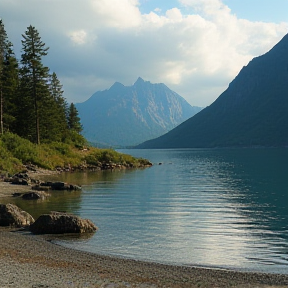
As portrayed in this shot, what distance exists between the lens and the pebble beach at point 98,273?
488 inches

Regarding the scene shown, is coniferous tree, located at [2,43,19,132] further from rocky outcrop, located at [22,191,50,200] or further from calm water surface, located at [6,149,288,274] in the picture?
rocky outcrop, located at [22,191,50,200]

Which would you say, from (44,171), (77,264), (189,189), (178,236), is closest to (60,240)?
(77,264)

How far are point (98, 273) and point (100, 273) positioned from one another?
0.23 ft

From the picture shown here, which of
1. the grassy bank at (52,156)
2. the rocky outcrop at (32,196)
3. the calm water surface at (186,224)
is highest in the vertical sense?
the grassy bank at (52,156)

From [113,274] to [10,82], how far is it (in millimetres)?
62542

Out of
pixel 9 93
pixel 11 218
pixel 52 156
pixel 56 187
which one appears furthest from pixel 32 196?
pixel 9 93

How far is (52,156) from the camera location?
236 feet

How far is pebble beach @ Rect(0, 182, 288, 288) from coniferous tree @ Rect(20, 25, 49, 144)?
192 ft

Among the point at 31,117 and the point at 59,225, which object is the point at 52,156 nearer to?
the point at 31,117

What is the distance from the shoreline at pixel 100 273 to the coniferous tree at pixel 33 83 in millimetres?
58587

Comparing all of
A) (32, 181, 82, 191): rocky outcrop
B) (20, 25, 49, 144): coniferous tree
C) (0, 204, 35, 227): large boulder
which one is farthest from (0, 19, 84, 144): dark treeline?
(0, 204, 35, 227): large boulder

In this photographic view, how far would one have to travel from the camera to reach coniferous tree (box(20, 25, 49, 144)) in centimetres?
6988

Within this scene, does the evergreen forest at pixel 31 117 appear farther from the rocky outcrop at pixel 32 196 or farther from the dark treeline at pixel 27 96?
the rocky outcrop at pixel 32 196

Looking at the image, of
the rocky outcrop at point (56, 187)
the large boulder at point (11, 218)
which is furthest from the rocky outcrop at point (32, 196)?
the large boulder at point (11, 218)
